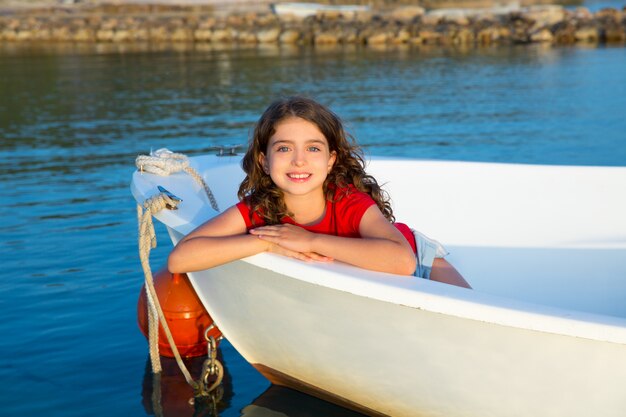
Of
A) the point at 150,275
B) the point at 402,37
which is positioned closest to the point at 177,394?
the point at 150,275

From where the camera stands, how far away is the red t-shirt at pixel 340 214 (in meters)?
2.78

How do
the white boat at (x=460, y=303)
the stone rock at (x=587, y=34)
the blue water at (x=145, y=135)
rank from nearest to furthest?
the white boat at (x=460, y=303) < the blue water at (x=145, y=135) < the stone rock at (x=587, y=34)

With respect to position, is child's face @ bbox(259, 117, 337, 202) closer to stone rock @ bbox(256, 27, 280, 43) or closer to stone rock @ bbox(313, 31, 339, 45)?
stone rock @ bbox(313, 31, 339, 45)

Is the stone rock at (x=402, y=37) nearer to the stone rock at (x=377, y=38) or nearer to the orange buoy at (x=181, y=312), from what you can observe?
the stone rock at (x=377, y=38)

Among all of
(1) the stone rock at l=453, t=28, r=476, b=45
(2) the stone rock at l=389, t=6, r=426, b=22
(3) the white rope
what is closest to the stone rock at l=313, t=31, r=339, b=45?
(1) the stone rock at l=453, t=28, r=476, b=45

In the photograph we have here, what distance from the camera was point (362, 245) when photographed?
2520 millimetres

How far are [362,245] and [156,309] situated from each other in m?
1.18

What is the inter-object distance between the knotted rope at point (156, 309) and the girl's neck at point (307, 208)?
21.7 inches

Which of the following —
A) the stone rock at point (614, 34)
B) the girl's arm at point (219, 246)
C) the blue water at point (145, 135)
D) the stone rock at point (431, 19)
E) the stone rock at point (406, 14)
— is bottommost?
the blue water at point (145, 135)

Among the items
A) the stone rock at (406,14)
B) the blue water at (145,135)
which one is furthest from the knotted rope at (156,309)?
the stone rock at (406,14)

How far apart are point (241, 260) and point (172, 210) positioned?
20.0 inches

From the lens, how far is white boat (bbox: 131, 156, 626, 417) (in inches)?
89.7

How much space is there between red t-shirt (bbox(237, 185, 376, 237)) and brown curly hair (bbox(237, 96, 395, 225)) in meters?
0.02

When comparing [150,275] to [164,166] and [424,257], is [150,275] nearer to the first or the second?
[164,166]
